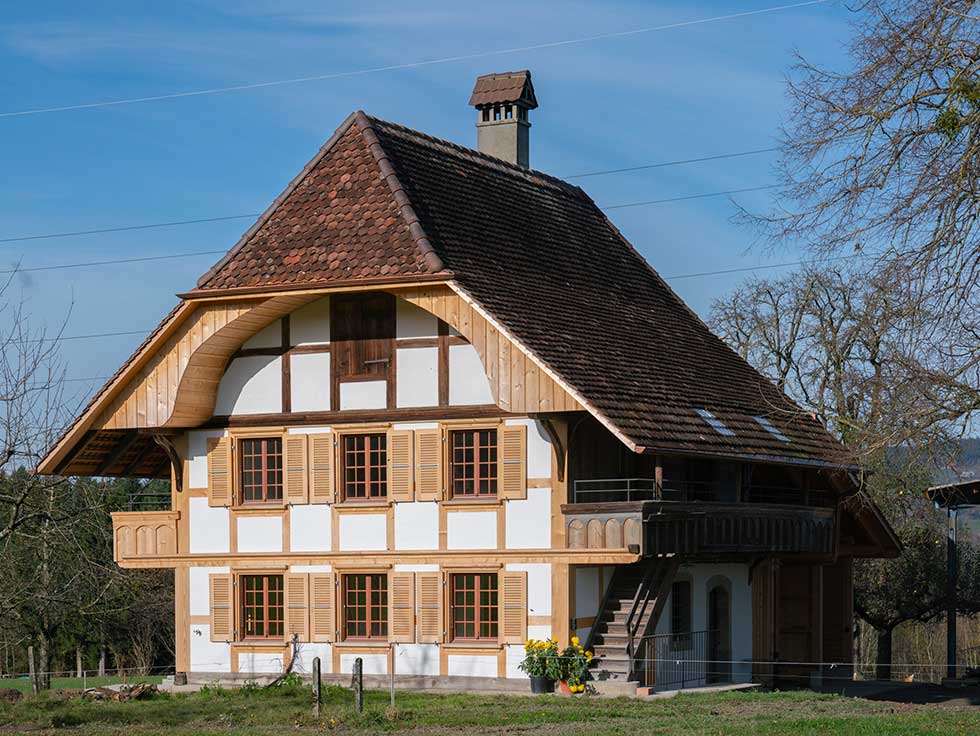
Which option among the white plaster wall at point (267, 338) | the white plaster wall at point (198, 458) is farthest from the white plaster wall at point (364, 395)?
the white plaster wall at point (198, 458)

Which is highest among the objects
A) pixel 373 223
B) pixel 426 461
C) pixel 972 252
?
pixel 373 223

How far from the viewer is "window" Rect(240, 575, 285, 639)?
31.1 meters

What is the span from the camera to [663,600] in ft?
95.8

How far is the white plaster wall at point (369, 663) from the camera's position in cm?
2983

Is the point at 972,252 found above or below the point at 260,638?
above

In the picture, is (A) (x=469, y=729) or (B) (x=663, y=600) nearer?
(A) (x=469, y=729)

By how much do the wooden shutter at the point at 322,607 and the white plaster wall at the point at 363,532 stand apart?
68cm

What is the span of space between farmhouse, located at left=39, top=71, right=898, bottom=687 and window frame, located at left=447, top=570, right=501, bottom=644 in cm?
6

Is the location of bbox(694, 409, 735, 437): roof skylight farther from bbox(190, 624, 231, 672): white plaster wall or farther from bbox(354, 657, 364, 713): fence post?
bbox(190, 624, 231, 672): white plaster wall

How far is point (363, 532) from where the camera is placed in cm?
3041

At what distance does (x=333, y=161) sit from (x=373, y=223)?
2673 mm

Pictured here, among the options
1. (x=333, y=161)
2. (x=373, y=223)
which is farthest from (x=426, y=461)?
(x=333, y=161)

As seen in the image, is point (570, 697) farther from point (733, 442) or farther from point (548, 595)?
point (733, 442)

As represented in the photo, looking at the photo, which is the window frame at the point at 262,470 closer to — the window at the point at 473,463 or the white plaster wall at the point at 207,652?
the white plaster wall at the point at 207,652
